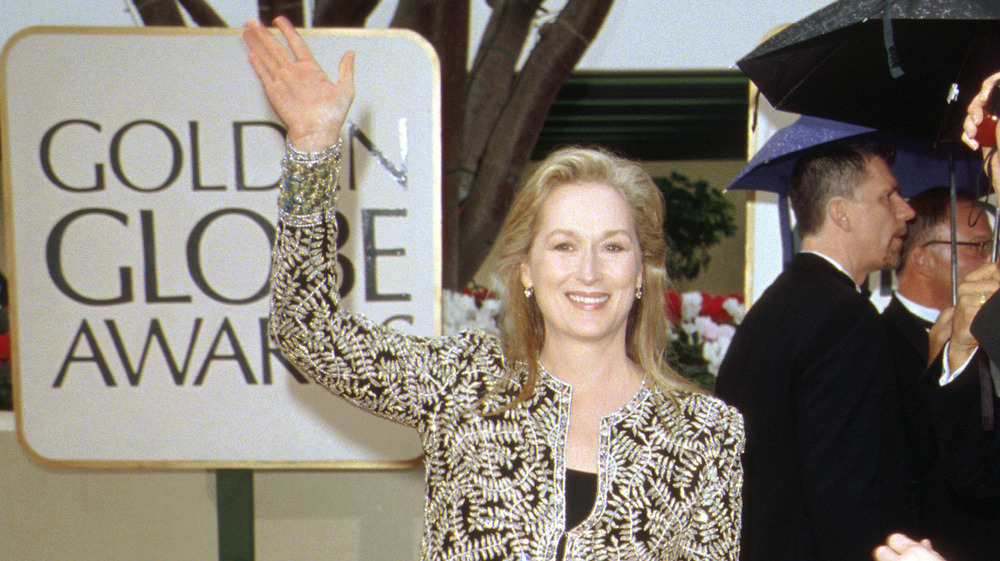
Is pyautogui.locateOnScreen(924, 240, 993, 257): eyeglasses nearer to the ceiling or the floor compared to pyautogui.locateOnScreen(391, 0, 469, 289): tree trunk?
nearer to the floor

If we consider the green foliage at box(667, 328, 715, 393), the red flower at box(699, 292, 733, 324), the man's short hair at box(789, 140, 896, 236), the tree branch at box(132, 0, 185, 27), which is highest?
the tree branch at box(132, 0, 185, 27)

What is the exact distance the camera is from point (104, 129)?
2.07m

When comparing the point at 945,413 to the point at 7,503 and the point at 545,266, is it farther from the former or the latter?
the point at 7,503

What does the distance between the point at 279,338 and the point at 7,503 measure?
5.70 ft

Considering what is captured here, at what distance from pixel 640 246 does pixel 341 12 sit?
1.46 meters

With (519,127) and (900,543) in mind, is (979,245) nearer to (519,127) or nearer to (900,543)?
(519,127)

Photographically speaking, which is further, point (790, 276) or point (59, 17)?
point (59, 17)

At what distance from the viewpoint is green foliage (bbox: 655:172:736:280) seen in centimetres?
272

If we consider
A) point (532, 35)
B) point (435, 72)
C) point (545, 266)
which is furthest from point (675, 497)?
point (532, 35)

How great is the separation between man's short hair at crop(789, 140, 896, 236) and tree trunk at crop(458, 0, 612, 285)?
2.55 ft

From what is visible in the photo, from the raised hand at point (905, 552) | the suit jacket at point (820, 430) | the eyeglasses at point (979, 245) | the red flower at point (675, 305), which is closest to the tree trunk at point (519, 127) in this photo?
the red flower at point (675, 305)

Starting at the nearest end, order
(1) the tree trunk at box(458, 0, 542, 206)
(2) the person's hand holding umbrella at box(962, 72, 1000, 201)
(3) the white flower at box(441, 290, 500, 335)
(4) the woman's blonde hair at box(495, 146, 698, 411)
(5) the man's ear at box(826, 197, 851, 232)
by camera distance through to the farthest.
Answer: (2) the person's hand holding umbrella at box(962, 72, 1000, 201)
(4) the woman's blonde hair at box(495, 146, 698, 411)
(5) the man's ear at box(826, 197, 851, 232)
(3) the white flower at box(441, 290, 500, 335)
(1) the tree trunk at box(458, 0, 542, 206)

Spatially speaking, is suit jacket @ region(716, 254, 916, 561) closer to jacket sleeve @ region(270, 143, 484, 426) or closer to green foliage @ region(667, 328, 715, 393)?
green foliage @ region(667, 328, 715, 393)

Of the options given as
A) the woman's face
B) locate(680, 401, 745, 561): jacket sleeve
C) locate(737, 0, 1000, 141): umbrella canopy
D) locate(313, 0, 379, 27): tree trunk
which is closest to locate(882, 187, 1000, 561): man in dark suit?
locate(737, 0, 1000, 141): umbrella canopy
